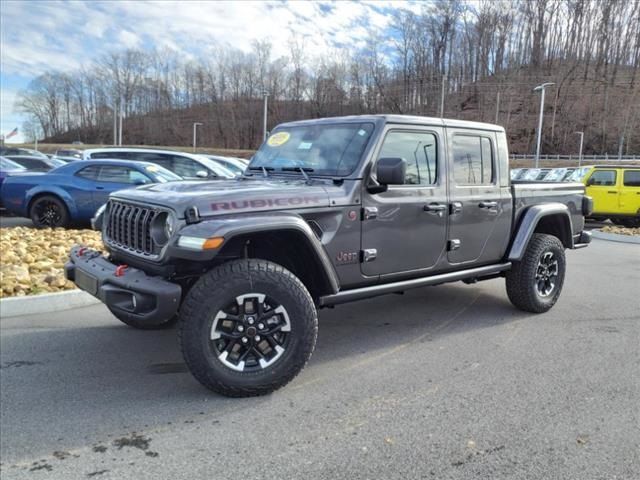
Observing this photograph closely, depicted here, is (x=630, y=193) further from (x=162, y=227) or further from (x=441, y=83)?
(x=441, y=83)

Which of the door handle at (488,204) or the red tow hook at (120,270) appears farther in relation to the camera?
the door handle at (488,204)

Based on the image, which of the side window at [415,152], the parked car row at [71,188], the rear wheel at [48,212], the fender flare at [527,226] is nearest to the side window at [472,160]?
the side window at [415,152]

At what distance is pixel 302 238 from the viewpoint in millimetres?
3461

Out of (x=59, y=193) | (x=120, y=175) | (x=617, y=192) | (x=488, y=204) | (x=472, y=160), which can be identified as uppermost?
(x=472, y=160)

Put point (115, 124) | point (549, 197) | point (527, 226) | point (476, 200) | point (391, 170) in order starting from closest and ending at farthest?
point (391, 170)
point (476, 200)
point (527, 226)
point (549, 197)
point (115, 124)

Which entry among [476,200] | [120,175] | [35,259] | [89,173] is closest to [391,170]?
[476,200]

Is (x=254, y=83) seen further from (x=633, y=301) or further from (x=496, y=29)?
(x=633, y=301)

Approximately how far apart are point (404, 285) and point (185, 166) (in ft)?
29.8

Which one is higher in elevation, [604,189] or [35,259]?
[604,189]

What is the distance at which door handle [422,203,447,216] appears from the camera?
13.8 ft

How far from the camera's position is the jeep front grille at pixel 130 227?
134 inches

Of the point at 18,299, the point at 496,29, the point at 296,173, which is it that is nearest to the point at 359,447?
the point at 296,173

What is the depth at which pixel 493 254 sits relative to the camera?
16.4ft

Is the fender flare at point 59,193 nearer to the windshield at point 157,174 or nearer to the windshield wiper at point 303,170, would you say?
the windshield at point 157,174
